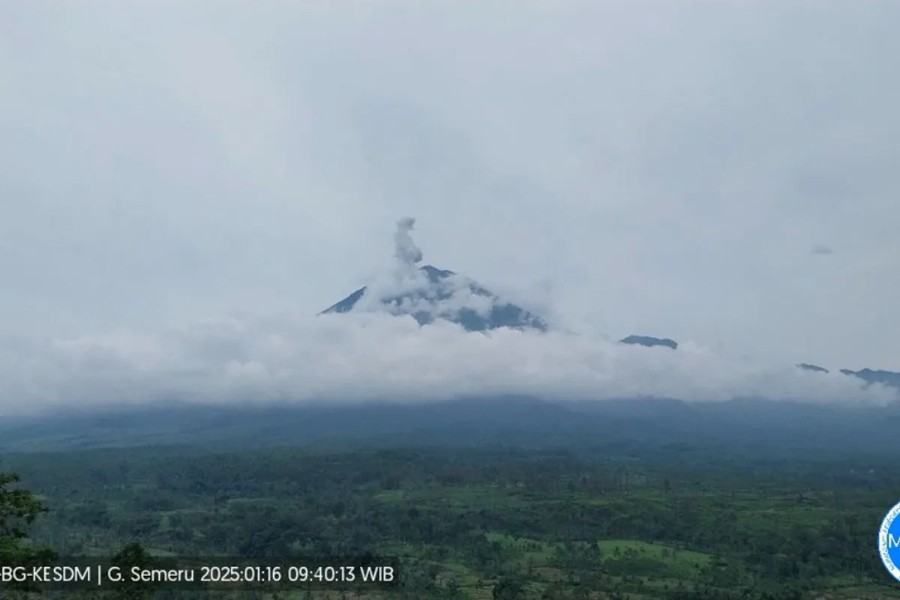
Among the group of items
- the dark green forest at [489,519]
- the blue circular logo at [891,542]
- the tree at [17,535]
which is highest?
the tree at [17,535]

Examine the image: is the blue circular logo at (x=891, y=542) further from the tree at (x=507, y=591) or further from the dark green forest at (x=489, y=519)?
the tree at (x=507, y=591)

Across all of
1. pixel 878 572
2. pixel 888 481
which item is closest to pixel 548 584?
pixel 878 572

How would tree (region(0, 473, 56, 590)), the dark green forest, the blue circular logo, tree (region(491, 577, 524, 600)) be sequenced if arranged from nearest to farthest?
tree (region(0, 473, 56, 590)), the blue circular logo, tree (region(491, 577, 524, 600)), the dark green forest

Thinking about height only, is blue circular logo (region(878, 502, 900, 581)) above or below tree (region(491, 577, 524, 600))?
above

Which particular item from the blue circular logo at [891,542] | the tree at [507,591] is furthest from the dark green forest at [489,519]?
the blue circular logo at [891,542]

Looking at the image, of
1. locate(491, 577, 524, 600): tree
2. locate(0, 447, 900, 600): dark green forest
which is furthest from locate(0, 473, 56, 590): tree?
locate(491, 577, 524, 600): tree

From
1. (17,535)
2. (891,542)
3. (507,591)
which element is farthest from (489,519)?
(17,535)

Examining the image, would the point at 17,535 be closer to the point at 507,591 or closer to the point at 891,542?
the point at 891,542

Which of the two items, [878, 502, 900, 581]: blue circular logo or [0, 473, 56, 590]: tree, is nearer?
[0, 473, 56, 590]: tree

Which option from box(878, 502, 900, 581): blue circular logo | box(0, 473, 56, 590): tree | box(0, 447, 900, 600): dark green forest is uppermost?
box(0, 473, 56, 590): tree

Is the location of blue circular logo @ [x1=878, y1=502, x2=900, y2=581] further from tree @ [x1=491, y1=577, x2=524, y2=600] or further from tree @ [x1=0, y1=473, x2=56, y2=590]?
tree @ [x1=491, y1=577, x2=524, y2=600]
